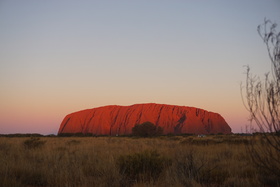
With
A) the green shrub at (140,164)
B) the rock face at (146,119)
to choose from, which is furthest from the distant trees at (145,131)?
the green shrub at (140,164)

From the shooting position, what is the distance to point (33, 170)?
521cm

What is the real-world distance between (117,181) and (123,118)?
67979 mm

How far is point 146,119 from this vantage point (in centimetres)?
6856

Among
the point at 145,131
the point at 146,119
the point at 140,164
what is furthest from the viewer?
the point at 146,119

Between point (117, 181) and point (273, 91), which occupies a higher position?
point (273, 91)

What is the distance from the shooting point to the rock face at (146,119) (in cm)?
6673

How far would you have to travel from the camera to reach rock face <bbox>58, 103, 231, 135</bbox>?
2627 inches

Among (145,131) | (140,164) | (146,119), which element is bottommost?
(145,131)

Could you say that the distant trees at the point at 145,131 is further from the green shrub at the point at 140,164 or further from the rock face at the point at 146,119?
the green shrub at the point at 140,164

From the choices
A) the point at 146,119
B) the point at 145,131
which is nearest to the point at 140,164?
the point at 145,131

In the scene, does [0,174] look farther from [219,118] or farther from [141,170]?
[219,118]

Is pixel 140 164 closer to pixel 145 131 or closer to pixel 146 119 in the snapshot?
pixel 145 131

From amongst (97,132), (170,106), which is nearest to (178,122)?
(170,106)

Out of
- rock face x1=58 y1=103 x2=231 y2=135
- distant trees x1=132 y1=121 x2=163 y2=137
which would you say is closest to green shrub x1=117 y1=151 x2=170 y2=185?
distant trees x1=132 y1=121 x2=163 y2=137
